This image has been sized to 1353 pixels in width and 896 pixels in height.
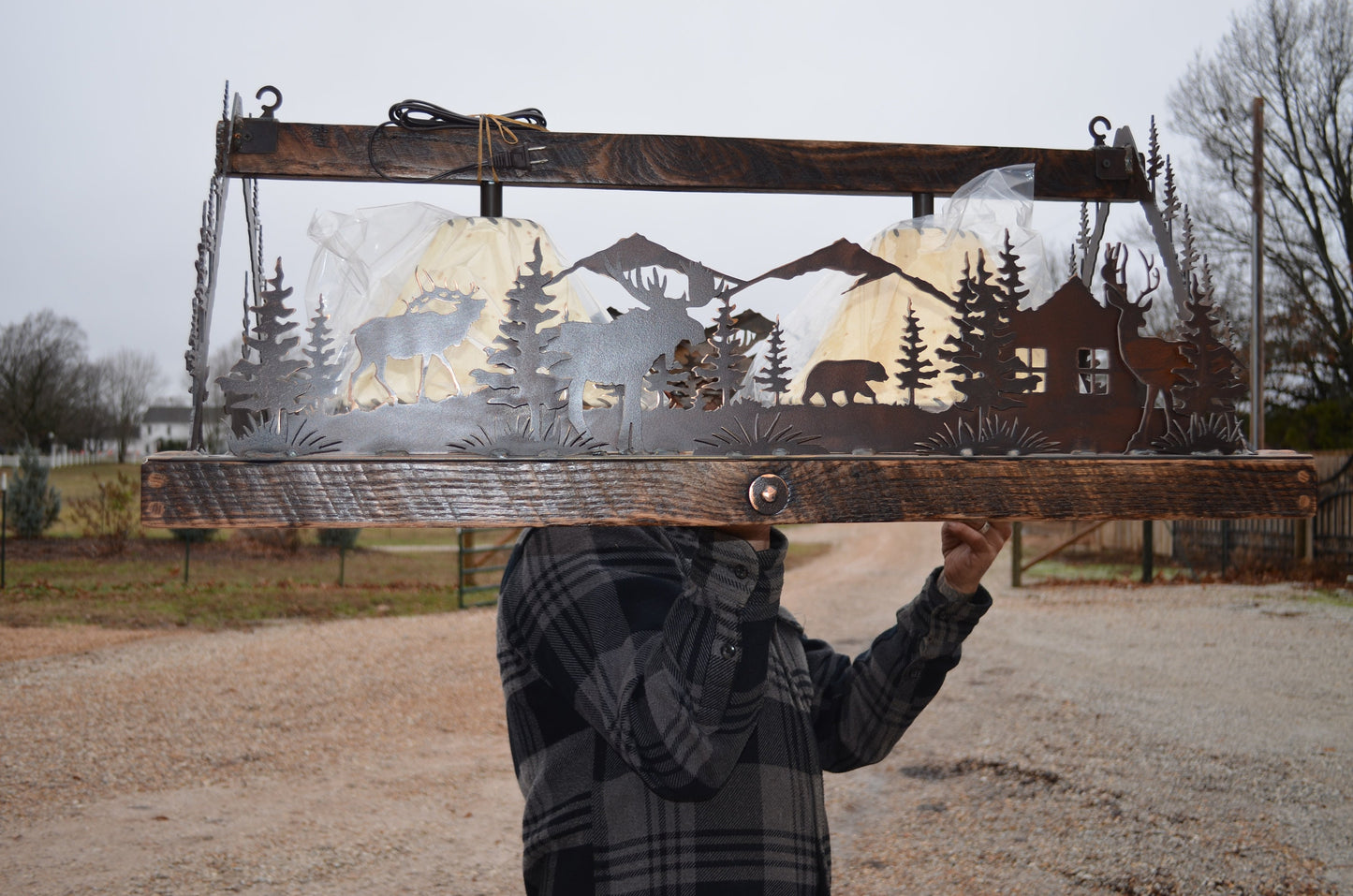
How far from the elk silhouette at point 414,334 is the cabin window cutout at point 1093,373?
→ 0.58m

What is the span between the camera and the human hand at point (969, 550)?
3.80 ft

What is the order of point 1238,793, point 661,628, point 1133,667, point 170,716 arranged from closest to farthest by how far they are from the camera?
point 661,628 < point 1238,793 < point 170,716 < point 1133,667

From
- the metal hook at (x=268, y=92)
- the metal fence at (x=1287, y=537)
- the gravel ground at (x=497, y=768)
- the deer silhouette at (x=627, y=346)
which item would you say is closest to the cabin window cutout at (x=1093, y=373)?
the deer silhouette at (x=627, y=346)

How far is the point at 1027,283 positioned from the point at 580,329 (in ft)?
1.50

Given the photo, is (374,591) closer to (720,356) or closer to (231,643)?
(231,643)

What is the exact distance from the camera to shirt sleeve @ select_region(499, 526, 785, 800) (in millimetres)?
913

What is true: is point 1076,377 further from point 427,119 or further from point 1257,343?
point 427,119

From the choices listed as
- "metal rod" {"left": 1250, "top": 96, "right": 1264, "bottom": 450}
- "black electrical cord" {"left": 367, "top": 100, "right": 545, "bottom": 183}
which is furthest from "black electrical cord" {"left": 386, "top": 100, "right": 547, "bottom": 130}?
"metal rod" {"left": 1250, "top": 96, "right": 1264, "bottom": 450}

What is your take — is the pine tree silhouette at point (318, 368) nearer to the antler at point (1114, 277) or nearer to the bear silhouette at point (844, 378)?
the bear silhouette at point (844, 378)

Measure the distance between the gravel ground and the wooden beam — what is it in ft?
9.46

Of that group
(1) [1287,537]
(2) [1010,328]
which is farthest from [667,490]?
(1) [1287,537]

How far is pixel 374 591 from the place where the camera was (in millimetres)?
8734

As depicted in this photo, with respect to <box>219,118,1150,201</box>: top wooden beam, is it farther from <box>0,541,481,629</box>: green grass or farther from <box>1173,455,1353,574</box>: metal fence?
<box>0,541,481,629</box>: green grass

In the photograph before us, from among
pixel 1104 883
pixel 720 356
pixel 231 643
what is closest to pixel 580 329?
pixel 720 356
